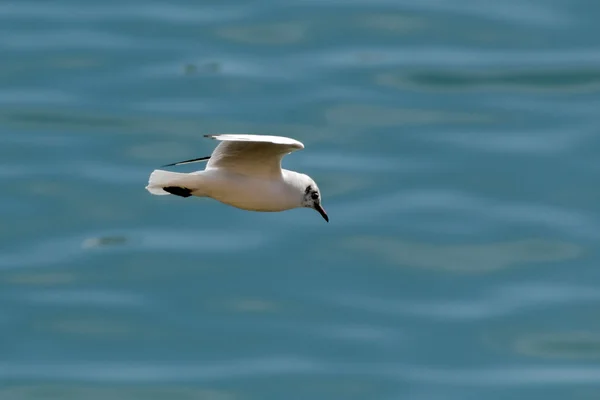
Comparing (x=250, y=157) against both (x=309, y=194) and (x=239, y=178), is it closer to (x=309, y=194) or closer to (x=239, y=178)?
(x=239, y=178)

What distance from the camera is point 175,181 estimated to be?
413 inches

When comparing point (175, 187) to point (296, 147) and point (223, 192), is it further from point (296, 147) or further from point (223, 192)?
point (296, 147)

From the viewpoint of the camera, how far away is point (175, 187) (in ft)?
34.8

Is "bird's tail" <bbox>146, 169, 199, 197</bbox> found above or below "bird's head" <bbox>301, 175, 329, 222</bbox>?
below

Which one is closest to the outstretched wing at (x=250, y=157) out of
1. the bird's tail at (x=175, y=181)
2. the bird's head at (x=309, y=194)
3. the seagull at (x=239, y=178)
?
the seagull at (x=239, y=178)

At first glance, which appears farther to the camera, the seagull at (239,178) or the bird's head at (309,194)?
the bird's head at (309,194)

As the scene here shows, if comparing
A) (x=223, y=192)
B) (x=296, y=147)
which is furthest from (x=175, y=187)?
(x=296, y=147)

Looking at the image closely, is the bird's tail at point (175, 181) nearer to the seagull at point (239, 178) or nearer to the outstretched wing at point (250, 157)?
the seagull at point (239, 178)

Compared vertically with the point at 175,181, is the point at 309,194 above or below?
above

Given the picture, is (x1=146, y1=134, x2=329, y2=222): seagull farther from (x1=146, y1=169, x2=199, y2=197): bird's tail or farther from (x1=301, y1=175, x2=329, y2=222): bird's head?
(x1=301, y1=175, x2=329, y2=222): bird's head

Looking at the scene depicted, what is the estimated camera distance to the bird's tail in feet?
34.4

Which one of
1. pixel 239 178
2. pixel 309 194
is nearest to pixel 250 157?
pixel 239 178

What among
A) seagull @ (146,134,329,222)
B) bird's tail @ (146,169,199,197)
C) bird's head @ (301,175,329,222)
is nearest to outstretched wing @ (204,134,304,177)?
seagull @ (146,134,329,222)

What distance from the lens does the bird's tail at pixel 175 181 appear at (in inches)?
413
